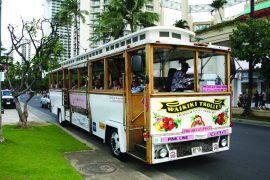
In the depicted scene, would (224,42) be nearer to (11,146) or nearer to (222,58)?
(222,58)

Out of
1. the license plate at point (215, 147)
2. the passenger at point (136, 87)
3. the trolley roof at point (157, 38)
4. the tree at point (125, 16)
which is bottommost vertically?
the license plate at point (215, 147)

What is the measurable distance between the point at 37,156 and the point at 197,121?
4170 millimetres

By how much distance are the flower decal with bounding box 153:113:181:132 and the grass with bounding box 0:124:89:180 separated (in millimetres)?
1963

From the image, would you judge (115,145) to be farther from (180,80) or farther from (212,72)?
(212,72)

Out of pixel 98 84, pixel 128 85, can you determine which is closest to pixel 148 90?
pixel 128 85

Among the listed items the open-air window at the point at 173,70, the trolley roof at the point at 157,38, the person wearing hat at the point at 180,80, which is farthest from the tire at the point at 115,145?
the trolley roof at the point at 157,38

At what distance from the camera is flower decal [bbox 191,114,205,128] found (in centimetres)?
736

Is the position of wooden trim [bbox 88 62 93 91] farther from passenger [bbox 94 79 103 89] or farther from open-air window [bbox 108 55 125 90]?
open-air window [bbox 108 55 125 90]

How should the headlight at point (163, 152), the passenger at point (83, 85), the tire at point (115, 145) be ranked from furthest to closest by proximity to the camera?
the passenger at point (83, 85)
the tire at point (115, 145)
the headlight at point (163, 152)

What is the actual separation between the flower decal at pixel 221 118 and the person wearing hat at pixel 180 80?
1.14 meters

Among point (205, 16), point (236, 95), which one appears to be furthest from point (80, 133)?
point (205, 16)

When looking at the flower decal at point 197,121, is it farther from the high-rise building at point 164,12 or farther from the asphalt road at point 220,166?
the high-rise building at point 164,12

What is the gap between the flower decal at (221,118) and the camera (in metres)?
7.80

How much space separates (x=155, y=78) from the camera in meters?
7.27
